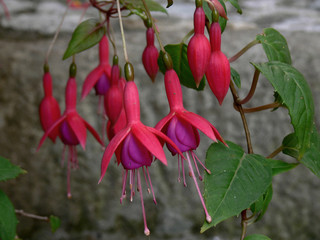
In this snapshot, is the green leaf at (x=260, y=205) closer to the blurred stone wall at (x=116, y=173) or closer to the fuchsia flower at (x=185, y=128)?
the fuchsia flower at (x=185, y=128)

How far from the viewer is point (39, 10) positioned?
2008mm

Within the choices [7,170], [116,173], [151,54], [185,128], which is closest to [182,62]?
[151,54]

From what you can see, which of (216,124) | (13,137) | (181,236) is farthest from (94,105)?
(181,236)

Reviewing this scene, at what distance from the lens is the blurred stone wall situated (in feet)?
4.31

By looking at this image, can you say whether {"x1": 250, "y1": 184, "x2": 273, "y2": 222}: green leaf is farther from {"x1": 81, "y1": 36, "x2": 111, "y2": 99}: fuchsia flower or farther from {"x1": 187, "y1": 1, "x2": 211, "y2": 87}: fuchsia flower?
{"x1": 81, "y1": 36, "x2": 111, "y2": 99}: fuchsia flower

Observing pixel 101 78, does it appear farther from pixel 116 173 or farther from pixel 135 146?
pixel 116 173

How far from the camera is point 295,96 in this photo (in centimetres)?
50

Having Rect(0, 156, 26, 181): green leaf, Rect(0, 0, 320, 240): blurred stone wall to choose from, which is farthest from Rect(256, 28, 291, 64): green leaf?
Rect(0, 0, 320, 240): blurred stone wall

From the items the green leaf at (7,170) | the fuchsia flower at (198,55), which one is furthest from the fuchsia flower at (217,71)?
the green leaf at (7,170)

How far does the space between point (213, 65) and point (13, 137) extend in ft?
3.16

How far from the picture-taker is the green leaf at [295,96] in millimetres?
492

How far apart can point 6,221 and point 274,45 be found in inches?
18.7

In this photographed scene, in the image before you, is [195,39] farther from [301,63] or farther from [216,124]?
[301,63]

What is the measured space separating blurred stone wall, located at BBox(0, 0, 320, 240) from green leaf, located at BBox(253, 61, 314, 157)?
82 cm
